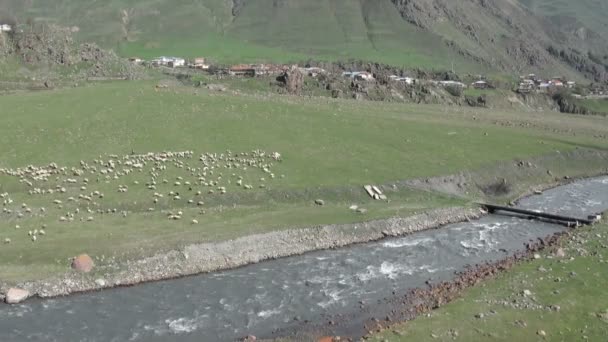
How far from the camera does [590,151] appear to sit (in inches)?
4402

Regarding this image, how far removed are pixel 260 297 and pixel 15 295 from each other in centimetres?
1814

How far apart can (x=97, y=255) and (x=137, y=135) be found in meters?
37.0

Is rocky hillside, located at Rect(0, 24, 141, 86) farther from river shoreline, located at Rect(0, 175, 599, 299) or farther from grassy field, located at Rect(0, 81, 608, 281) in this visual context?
river shoreline, located at Rect(0, 175, 599, 299)

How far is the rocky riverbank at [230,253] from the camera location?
48.9 meters

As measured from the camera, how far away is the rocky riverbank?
160ft

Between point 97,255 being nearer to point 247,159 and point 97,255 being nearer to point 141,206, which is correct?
point 141,206

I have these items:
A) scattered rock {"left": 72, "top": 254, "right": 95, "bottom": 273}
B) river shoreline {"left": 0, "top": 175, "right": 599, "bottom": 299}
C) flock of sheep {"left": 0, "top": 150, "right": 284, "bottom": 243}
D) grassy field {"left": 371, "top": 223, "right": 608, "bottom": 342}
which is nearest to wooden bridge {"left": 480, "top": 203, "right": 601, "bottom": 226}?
river shoreline {"left": 0, "top": 175, "right": 599, "bottom": 299}

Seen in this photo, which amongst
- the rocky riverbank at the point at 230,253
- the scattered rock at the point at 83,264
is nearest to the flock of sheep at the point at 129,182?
the rocky riverbank at the point at 230,253

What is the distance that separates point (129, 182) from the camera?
7200 cm

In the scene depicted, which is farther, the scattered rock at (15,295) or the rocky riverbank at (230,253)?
the rocky riverbank at (230,253)

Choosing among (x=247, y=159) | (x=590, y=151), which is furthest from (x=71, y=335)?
(x=590, y=151)

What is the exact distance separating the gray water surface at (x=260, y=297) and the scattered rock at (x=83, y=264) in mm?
3286

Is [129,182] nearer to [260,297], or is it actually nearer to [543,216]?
[260,297]

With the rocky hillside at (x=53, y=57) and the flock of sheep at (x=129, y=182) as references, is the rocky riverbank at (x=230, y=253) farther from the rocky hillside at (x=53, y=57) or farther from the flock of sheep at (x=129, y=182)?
the rocky hillside at (x=53, y=57)
